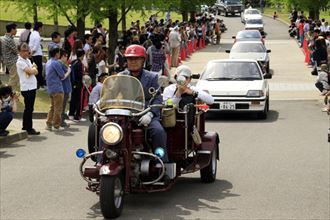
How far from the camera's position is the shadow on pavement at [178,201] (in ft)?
31.4

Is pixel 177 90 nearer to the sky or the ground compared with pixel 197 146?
nearer to the sky

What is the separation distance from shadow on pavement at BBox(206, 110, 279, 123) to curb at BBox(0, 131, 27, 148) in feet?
17.4

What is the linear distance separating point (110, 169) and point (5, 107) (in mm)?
7427

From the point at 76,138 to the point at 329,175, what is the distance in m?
6.08

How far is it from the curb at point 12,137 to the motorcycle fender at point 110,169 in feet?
23.4

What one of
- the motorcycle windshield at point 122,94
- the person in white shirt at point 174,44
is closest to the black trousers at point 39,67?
the motorcycle windshield at point 122,94

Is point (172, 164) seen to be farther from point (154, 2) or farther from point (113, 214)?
point (154, 2)

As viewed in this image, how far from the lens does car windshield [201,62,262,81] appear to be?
70.1 ft

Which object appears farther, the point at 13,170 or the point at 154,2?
the point at 154,2

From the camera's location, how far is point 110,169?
907 centimetres

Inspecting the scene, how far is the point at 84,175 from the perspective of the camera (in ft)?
31.7

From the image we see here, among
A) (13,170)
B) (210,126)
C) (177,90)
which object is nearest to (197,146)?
(177,90)

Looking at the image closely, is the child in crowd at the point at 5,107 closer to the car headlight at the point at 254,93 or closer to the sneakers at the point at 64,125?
the sneakers at the point at 64,125

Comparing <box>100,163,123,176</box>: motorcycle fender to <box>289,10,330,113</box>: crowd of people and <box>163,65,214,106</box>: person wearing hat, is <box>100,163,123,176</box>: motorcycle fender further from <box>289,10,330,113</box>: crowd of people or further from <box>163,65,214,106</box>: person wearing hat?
<box>289,10,330,113</box>: crowd of people
